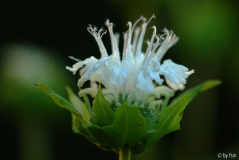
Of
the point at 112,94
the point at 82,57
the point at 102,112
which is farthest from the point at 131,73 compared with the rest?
the point at 82,57

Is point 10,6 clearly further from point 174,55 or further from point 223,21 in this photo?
point 223,21

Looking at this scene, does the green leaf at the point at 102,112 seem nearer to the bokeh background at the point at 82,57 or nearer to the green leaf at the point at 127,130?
the green leaf at the point at 127,130

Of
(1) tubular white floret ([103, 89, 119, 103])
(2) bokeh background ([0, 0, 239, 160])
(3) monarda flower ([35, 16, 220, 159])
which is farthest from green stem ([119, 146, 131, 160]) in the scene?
(2) bokeh background ([0, 0, 239, 160])

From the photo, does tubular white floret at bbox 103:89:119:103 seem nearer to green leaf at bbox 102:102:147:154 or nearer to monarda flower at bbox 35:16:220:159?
monarda flower at bbox 35:16:220:159

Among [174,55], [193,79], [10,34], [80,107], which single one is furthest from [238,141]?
[80,107]

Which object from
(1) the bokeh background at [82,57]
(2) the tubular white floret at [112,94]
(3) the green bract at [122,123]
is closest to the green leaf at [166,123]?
Answer: (3) the green bract at [122,123]

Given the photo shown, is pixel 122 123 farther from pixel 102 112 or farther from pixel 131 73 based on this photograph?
pixel 131 73
